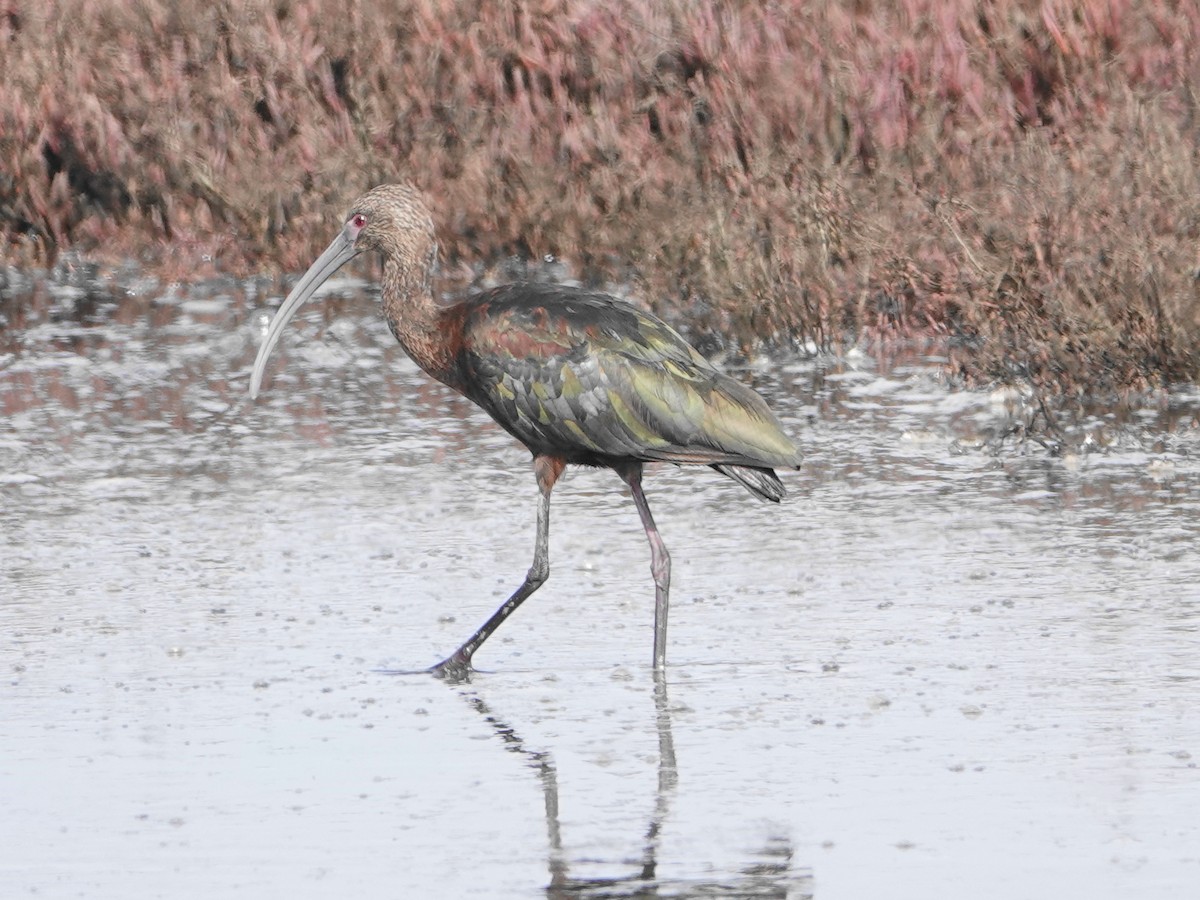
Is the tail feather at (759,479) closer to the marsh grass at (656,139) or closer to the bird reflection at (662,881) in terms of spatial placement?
the bird reflection at (662,881)

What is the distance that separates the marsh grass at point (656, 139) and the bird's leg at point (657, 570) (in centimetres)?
336

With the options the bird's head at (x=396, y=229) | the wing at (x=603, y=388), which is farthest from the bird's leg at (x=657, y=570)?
the bird's head at (x=396, y=229)

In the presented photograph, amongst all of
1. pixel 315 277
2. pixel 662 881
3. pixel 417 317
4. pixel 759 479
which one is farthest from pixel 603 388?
pixel 662 881

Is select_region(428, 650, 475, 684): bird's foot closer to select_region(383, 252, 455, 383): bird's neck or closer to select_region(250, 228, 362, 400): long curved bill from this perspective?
Result: select_region(383, 252, 455, 383): bird's neck

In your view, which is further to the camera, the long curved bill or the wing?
the long curved bill

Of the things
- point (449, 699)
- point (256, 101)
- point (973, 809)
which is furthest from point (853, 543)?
point (256, 101)

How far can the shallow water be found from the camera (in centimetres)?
523

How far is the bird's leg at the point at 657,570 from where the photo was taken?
6.84 metres

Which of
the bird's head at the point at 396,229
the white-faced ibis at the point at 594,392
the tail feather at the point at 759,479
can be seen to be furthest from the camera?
the bird's head at the point at 396,229

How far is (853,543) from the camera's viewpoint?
8.16 m

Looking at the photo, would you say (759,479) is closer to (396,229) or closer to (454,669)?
(454,669)

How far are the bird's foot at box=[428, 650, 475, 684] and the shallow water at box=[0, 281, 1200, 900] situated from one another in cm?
7

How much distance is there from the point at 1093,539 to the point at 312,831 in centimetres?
356

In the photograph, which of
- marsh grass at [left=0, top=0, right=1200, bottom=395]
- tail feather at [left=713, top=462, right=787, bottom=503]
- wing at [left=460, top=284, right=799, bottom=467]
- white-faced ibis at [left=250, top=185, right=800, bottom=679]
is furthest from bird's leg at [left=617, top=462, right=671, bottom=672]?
marsh grass at [left=0, top=0, right=1200, bottom=395]
